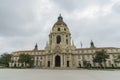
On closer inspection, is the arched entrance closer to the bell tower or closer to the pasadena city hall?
the pasadena city hall

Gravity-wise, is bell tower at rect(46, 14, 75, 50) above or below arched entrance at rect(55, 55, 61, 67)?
above

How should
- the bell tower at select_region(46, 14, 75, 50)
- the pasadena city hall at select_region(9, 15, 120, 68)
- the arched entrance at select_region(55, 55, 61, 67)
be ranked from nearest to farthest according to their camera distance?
the pasadena city hall at select_region(9, 15, 120, 68)
the arched entrance at select_region(55, 55, 61, 67)
the bell tower at select_region(46, 14, 75, 50)

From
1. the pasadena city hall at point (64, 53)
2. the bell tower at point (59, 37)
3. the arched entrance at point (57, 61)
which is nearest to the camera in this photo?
the pasadena city hall at point (64, 53)

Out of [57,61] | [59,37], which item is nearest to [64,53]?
[57,61]

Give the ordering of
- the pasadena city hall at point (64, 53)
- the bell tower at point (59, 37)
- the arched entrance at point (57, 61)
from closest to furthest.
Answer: the pasadena city hall at point (64, 53) < the arched entrance at point (57, 61) < the bell tower at point (59, 37)

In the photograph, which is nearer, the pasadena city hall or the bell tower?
the pasadena city hall

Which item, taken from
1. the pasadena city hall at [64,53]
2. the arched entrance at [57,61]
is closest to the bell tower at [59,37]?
the pasadena city hall at [64,53]

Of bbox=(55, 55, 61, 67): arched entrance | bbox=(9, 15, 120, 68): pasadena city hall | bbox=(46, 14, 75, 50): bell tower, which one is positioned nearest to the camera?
bbox=(9, 15, 120, 68): pasadena city hall

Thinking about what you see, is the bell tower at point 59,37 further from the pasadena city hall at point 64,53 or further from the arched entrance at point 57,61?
the arched entrance at point 57,61

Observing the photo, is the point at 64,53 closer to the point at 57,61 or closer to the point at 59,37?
the point at 57,61

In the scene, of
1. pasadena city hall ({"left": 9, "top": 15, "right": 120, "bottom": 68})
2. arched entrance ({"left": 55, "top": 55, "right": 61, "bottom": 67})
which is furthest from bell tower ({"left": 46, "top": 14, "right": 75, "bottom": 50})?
arched entrance ({"left": 55, "top": 55, "right": 61, "bottom": 67})

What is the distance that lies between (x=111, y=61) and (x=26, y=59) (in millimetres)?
50248

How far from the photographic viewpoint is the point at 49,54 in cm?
8981

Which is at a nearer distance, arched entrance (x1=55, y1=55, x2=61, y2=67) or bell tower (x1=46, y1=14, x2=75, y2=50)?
arched entrance (x1=55, y1=55, x2=61, y2=67)
